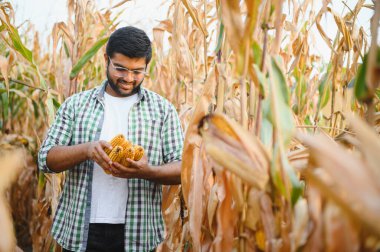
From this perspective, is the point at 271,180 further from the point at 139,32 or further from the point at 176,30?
the point at 176,30

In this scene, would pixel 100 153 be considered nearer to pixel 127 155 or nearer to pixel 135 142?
pixel 127 155

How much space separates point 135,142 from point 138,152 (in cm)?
18

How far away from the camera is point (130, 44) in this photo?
4.41 ft

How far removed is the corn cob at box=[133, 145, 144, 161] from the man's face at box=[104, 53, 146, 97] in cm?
29

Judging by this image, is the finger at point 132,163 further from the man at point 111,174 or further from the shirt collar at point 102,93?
the shirt collar at point 102,93

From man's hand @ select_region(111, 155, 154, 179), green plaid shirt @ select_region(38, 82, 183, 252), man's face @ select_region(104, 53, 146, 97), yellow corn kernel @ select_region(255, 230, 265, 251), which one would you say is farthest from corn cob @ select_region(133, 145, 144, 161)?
yellow corn kernel @ select_region(255, 230, 265, 251)

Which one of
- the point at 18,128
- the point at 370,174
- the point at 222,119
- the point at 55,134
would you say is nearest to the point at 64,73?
the point at 55,134

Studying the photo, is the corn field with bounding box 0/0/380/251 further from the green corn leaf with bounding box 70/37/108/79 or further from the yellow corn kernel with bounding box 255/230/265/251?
the green corn leaf with bounding box 70/37/108/79

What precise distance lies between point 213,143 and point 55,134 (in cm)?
87

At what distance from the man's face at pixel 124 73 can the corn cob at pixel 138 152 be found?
11.3 inches

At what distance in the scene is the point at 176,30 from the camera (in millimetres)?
1583

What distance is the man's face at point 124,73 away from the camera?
1.35 m

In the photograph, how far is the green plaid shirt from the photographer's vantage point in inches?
51.3

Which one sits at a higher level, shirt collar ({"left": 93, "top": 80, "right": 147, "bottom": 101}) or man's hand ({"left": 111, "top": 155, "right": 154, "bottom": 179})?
shirt collar ({"left": 93, "top": 80, "right": 147, "bottom": 101})
